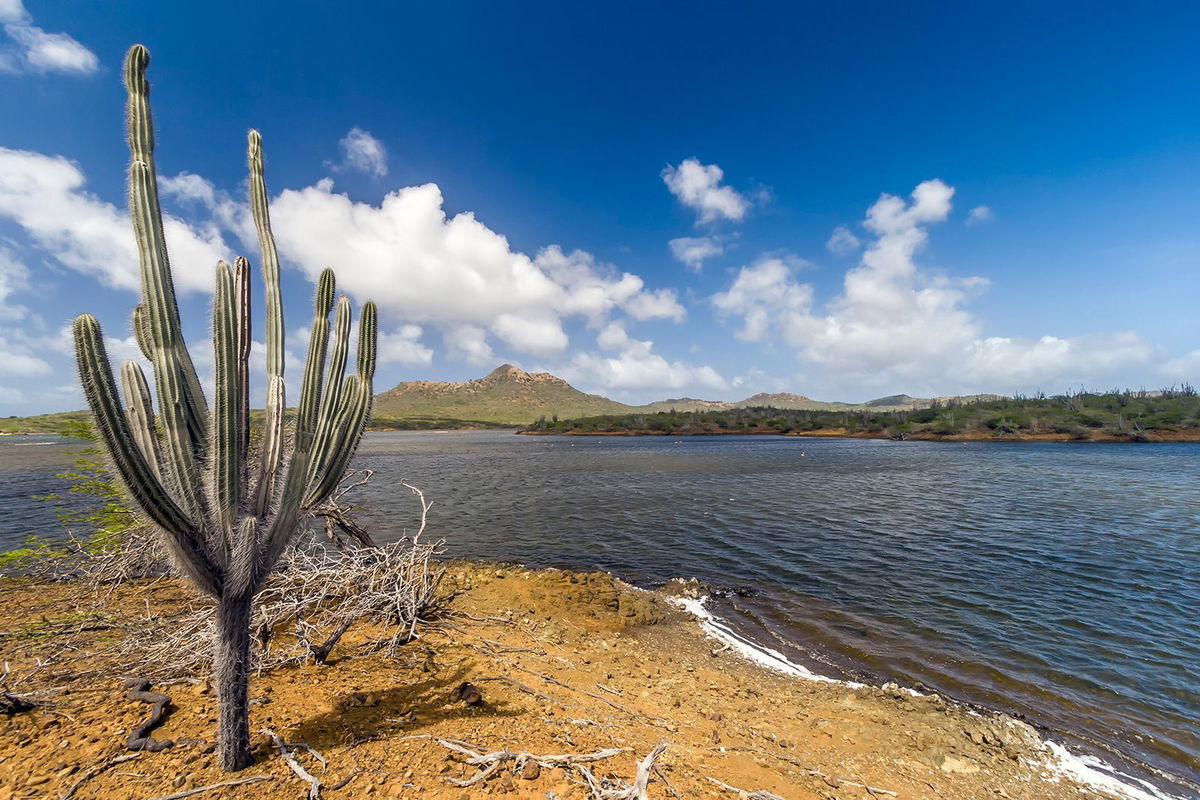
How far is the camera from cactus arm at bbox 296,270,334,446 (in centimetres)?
459

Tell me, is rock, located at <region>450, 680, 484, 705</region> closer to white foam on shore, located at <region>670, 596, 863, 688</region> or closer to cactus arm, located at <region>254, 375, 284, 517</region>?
cactus arm, located at <region>254, 375, 284, 517</region>

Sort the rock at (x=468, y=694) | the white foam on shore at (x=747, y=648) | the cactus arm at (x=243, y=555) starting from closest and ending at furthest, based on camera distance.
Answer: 1. the cactus arm at (x=243, y=555)
2. the rock at (x=468, y=694)
3. the white foam on shore at (x=747, y=648)

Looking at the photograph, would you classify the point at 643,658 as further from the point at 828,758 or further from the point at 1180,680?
the point at 1180,680

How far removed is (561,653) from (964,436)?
116m

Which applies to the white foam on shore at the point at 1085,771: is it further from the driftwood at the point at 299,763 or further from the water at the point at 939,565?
the driftwood at the point at 299,763

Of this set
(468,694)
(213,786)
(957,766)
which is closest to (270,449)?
(213,786)

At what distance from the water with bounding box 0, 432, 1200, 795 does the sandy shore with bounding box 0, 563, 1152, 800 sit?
1.85m

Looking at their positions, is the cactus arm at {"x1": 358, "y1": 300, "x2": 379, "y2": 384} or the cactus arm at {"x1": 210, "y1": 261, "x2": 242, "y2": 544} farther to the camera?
the cactus arm at {"x1": 358, "y1": 300, "x2": 379, "y2": 384}

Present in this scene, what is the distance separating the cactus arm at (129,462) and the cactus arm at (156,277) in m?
0.31

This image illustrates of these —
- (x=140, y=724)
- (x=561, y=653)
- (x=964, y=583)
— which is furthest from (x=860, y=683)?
(x=140, y=724)

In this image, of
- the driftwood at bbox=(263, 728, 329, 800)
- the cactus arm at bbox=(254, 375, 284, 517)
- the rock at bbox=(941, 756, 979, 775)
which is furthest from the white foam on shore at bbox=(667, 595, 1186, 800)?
the cactus arm at bbox=(254, 375, 284, 517)

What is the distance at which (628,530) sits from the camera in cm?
2056

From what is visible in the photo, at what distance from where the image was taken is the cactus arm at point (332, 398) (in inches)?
186

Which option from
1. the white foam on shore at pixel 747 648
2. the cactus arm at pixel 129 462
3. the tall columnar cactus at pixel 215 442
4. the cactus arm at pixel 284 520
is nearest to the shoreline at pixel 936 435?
the white foam on shore at pixel 747 648
